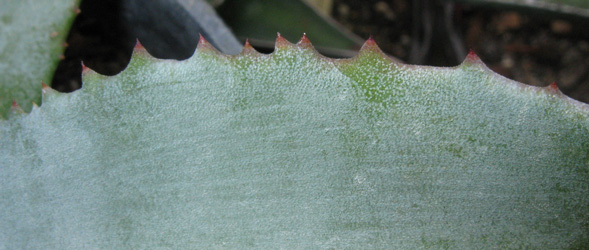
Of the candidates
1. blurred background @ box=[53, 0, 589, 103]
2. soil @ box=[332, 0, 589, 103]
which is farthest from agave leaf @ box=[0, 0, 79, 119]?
soil @ box=[332, 0, 589, 103]

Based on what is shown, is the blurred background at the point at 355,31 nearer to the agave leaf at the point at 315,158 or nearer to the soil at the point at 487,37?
the soil at the point at 487,37

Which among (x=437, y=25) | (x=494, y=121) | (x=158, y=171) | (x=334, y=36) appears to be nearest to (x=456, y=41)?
(x=437, y=25)

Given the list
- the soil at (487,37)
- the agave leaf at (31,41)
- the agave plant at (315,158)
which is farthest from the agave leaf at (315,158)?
the soil at (487,37)

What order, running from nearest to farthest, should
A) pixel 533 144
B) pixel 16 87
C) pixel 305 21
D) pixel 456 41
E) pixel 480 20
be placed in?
pixel 533 144, pixel 16 87, pixel 305 21, pixel 456 41, pixel 480 20

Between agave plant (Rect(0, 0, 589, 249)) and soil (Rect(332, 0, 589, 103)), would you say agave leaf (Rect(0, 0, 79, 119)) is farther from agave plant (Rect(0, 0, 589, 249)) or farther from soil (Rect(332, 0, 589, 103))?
soil (Rect(332, 0, 589, 103))

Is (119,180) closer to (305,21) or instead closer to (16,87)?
(16,87)

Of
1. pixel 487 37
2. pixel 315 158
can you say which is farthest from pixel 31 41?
pixel 487 37
